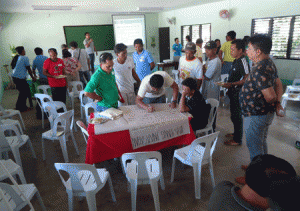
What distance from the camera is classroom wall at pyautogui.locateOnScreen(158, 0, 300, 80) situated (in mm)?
5945

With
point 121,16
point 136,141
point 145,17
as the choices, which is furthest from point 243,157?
point 145,17

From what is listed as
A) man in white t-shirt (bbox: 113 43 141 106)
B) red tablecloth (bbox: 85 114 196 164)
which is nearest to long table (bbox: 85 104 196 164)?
red tablecloth (bbox: 85 114 196 164)

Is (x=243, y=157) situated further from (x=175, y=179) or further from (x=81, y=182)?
(x=81, y=182)

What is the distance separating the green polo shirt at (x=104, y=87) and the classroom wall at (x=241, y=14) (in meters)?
5.90

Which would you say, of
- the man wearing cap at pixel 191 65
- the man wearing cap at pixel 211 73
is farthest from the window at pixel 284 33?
the man wearing cap at pixel 191 65

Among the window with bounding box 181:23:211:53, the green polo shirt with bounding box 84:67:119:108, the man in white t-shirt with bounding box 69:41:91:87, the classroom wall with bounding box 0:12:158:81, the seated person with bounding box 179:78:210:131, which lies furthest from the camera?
the window with bounding box 181:23:211:53

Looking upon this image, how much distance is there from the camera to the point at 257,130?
206 cm

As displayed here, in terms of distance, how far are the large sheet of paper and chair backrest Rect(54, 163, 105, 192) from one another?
44 cm

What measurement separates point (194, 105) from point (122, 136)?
37.5 inches

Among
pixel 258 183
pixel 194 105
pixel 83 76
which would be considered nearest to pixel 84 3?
pixel 83 76

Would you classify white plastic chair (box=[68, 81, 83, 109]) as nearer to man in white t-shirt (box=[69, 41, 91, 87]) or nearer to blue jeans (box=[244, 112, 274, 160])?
man in white t-shirt (box=[69, 41, 91, 87])

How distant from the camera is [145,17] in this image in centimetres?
1088

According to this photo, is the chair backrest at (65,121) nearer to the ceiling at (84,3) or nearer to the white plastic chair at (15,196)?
the white plastic chair at (15,196)

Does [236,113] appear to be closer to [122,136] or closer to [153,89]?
[153,89]
